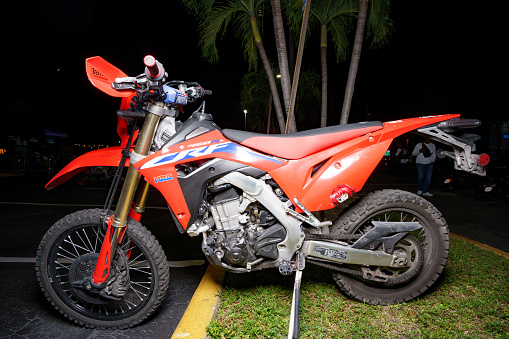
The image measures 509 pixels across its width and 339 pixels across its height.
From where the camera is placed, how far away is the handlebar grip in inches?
69.1

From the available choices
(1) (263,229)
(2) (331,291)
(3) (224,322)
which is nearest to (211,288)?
(3) (224,322)

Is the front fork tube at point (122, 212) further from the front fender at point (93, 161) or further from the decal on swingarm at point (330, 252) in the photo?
the decal on swingarm at point (330, 252)

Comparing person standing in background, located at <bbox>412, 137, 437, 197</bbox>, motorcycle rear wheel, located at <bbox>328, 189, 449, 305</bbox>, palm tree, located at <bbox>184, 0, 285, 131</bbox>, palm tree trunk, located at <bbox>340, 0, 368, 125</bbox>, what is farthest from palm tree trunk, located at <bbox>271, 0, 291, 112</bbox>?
person standing in background, located at <bbox>412, 137, 437, 197</bbox>

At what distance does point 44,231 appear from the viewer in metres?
4.54

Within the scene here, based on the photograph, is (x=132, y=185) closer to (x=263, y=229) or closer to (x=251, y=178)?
(x=251, y=178)

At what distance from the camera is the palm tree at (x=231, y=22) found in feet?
19.7

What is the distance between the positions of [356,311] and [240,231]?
1.17 meters

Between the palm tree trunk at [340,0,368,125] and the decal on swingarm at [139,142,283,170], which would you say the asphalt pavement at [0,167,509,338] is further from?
the palm tree trunk at [340,0,368,125]

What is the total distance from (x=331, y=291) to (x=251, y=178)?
1.37m

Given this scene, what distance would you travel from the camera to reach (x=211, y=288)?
2.64 meters

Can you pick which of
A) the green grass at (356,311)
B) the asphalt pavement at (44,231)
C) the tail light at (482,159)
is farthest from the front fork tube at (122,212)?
the tail light at (482,159)

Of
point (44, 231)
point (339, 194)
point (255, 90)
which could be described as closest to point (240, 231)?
point (339, 194)

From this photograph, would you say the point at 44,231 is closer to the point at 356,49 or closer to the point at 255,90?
the point at 356,49

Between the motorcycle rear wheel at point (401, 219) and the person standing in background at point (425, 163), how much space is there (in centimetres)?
713
